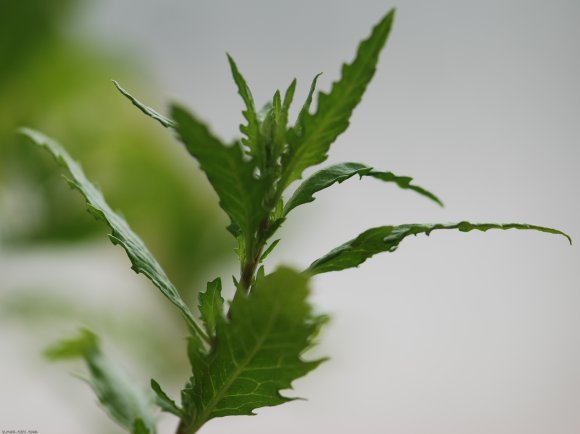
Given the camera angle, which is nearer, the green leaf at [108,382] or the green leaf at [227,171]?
the green leaf at [227,171]

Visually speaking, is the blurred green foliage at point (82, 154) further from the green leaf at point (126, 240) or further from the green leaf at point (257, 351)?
the green leaf at point (257, 351)

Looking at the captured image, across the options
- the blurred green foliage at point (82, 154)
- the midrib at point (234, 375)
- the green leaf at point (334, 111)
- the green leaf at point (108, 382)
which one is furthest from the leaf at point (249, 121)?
the blurred green foliage at point (82, 154)

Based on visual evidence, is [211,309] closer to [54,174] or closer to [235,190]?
[235,190]

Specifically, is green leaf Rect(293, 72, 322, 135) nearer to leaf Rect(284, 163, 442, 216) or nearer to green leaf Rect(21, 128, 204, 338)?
leaf Rect(284, 163, 442, 216)

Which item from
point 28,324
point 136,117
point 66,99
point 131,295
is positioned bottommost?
point 28,324

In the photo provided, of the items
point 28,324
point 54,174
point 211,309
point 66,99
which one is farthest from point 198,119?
point 66,99

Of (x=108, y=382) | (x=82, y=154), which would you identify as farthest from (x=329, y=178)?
(x=82, y=154)

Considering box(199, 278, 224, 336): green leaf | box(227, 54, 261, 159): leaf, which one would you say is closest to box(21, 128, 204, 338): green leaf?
box(199, 278, 224, 336): green leaf
